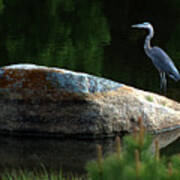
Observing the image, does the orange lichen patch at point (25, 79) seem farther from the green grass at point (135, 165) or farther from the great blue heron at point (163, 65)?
the green grass at point (135, 165)

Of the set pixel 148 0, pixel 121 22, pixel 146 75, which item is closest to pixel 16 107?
pixel 146 75

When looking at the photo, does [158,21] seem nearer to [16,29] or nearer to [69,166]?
[16,29]

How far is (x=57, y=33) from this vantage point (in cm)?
1906

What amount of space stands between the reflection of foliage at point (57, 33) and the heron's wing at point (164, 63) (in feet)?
5.26

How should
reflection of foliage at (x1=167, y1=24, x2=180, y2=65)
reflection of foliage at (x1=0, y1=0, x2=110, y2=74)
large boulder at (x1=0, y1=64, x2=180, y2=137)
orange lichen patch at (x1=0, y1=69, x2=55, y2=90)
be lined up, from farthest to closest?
reflection of foliage at (x1=167, y1=24, x2=180, y2=65) < reflection of foliage at (x1=0, y1=0, x2=110, y2=74) < orange lichen patch at (x1=0, y1=69, x2=55, y2=90) < large boulder at (x1=0, y1=64, x2=180, y2=137)

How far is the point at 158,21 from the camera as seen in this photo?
21.7 metres

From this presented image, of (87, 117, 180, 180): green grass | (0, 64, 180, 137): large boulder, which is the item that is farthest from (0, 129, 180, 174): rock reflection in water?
(87, 117, 180, 180): green grass

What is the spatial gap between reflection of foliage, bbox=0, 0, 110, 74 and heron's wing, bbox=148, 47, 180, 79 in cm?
160

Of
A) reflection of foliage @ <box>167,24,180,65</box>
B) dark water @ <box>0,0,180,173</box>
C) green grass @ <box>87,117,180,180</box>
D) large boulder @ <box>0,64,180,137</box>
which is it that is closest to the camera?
green grass @ <box>87,117,180,180</box>

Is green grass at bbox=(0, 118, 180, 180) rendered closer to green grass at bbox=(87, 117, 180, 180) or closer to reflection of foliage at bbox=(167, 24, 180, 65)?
green grass at bbox=(87, 117, 180, 180)

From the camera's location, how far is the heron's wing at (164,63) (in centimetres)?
1135

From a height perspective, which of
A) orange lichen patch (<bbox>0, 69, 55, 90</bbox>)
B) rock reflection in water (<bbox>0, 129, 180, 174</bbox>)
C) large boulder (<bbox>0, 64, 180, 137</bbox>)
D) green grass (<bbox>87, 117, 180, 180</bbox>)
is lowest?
rock reflection in water (<bbox>0, 129, 180, 174</bbox>)

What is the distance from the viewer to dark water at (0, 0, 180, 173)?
7.50m

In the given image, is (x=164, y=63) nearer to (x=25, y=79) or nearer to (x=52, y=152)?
(x=25, y=79)
